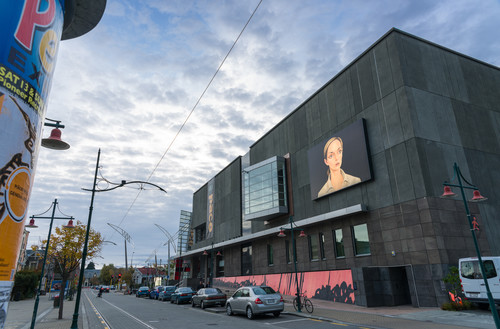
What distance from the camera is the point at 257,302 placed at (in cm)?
1641

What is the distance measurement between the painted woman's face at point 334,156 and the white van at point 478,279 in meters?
12.3

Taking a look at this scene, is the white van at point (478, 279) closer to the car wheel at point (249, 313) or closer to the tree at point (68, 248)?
the car wheel at point (249, 313)

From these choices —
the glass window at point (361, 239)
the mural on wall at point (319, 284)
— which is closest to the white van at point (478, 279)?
the mural on wall at point (319, 284)

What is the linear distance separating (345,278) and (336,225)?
558cm

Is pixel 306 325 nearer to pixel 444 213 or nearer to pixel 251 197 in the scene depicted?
pixel 444 213

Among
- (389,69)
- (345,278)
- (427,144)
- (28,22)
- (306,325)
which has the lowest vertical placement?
(306,325)

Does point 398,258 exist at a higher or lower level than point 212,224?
lower

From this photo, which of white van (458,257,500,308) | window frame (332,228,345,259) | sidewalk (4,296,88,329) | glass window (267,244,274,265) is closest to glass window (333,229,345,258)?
window frame (332,228,345,259)

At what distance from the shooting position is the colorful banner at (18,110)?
5.88 m

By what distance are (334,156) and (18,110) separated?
24347mm

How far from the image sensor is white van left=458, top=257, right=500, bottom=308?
1463 centimetres

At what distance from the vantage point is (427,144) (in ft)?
70.0

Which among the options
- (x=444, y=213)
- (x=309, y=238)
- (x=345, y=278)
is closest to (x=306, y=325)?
(x=345, y=278)

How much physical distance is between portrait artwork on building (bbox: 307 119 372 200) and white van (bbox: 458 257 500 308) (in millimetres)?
9009
